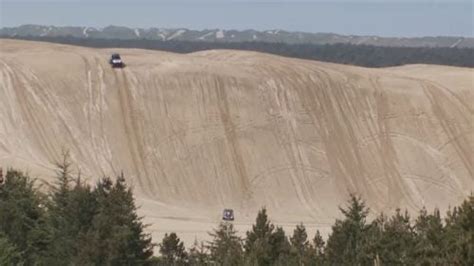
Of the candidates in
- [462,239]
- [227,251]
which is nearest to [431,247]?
[462,239]

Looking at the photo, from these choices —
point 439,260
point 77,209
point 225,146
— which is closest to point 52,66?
point 225,146

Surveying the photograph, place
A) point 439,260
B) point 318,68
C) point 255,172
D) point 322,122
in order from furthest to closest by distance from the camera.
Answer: point 318,68
point 322,122
point 255,172
point 439,260

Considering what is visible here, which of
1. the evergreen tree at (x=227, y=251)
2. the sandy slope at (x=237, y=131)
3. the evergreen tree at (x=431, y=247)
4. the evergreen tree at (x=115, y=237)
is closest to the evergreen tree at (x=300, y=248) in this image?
the evergreen tree at (x=227, y=251)

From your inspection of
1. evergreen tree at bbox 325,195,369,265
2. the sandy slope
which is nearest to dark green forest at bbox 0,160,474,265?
evergreen tree at bbox 325,195,369,265

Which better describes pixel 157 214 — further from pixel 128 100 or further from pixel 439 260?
pixel 439 260

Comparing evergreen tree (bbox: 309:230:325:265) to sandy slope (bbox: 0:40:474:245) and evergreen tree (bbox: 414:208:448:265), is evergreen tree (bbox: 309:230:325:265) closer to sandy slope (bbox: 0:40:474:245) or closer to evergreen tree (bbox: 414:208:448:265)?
evergreen tree (bbox: 414:208:448:265)

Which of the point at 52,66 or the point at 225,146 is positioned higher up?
the point at 52,66

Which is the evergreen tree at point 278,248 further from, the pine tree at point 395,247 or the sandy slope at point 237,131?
the sandy slope at point 237,131

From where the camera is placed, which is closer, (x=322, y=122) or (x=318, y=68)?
(x=322, y=122)
